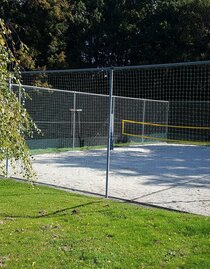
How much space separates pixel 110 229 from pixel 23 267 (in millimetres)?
→ 1567

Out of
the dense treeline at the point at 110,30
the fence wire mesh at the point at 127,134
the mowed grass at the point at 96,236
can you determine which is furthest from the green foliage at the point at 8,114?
the dense treeline at the point at 110,30

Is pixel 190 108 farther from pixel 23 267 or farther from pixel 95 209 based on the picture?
pixel 23 267

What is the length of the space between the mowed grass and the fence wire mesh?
1135mm

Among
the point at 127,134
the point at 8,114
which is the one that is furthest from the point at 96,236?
the point at 127,134

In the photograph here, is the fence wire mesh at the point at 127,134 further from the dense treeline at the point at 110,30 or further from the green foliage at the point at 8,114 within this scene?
the dense treeline at the point at 110,30

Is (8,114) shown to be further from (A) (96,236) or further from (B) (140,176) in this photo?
(B) (140,176)

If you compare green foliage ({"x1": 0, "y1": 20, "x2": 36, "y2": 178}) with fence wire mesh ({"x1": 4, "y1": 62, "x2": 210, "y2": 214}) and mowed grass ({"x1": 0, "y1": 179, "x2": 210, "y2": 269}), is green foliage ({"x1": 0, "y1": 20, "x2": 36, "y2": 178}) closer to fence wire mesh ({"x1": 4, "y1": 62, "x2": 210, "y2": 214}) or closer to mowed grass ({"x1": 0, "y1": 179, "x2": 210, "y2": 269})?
mowed grass ({"x1": 0, "y1": 179, "x2": 210, "y2": 269})

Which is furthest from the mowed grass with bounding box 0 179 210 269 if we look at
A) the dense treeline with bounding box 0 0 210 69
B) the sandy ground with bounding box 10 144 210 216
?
the dense treeline with bounding box 0 0 210 69

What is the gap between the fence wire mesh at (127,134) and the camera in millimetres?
9102

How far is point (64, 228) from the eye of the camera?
5602 mm

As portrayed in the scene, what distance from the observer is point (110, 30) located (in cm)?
3297

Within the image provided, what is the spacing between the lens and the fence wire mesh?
9.10 m

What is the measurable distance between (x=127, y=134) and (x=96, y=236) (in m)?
14.2

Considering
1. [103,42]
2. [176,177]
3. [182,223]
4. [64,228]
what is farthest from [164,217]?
[103,42]
